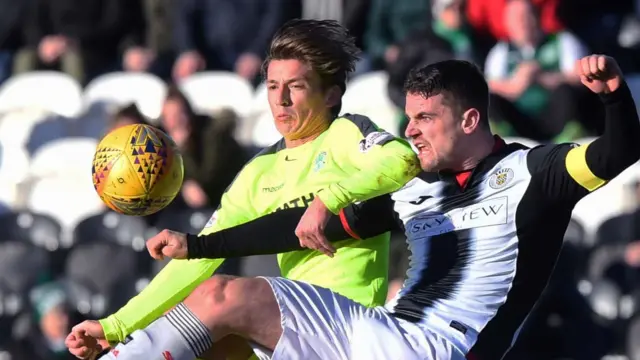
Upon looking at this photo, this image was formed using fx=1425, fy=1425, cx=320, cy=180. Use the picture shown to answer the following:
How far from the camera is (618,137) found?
183 inches

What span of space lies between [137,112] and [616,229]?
3.20 metres

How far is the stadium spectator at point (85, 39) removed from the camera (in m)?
12.1

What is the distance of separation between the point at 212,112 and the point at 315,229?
608cm

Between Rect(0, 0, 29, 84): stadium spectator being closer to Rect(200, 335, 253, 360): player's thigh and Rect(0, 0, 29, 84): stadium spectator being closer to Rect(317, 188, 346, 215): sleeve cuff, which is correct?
Rect(200, 335, 253, 360): player's thigh

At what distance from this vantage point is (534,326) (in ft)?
26.5

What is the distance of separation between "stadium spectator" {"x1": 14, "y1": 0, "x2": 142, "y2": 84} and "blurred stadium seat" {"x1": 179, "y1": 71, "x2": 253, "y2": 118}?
113 cm

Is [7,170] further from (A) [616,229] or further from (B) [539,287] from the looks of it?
(B) [539,287]

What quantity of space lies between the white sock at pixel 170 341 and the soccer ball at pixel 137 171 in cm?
73

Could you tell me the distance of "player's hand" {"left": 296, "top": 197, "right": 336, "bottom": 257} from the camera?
4672 millimetres

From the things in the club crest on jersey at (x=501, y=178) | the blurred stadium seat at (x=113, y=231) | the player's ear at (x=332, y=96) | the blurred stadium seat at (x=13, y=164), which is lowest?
the blurred stadium seat at (x=113, y=231)

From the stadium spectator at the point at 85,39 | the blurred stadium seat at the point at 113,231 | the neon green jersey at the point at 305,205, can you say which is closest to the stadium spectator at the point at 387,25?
the stadium spectator at the point at 85,39

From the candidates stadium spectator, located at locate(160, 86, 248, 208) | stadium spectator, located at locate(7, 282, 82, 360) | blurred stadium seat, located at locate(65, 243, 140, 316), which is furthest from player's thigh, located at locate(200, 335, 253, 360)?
stadium spectator, located at locate(160, 86, 248, 208)

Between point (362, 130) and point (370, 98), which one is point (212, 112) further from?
point (362, 130)

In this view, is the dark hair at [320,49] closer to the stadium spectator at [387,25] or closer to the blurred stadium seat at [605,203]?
the blurred stadium seat at [605,203]
